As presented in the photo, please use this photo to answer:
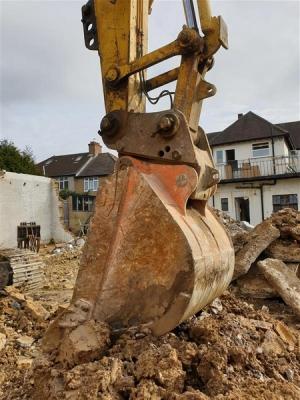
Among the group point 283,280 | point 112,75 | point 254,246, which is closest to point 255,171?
point 254,246

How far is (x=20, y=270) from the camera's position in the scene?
9008 millimetres

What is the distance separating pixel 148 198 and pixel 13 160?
3118 cm

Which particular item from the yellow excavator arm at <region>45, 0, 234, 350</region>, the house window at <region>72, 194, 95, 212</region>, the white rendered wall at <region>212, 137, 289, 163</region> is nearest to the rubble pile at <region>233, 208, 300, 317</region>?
the yellow excavator arm at <region>45, 0, 234, 350</region>

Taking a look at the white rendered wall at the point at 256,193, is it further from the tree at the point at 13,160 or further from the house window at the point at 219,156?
the tree at the point at 13,160

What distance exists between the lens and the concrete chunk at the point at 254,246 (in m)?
6.55

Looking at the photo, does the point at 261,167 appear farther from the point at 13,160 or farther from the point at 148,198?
the point at 148,198

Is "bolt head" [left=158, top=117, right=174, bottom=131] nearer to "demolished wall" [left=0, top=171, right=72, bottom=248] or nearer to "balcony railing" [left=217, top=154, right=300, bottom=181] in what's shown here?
"demolished wall" [left=0, top=171, right=72, bottom=248]

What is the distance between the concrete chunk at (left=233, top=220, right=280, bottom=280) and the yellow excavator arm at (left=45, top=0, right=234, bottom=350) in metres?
3.28

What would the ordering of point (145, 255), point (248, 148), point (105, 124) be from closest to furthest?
1. point (145, 255)
2. point (105, 124)
3. point (248, 148)

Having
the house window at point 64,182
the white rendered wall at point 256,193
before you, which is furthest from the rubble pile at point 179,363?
the house window at point 64,182

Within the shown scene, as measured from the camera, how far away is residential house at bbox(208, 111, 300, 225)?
2505 cm

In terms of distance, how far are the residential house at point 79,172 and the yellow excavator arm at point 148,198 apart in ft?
94.7

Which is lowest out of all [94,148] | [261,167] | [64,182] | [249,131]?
[261,167]

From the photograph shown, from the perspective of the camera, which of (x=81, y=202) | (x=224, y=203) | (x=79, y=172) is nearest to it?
(x=224, y=203)
